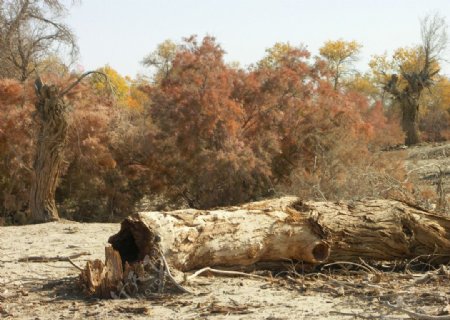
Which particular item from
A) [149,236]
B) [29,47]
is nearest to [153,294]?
[149,236]

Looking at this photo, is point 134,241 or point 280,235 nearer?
point 134,241

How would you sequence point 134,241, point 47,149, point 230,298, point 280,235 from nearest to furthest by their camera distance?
point 230,298 → point 134,241 → point 280,235 → point 47,149

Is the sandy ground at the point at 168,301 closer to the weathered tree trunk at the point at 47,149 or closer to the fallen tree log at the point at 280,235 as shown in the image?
the fallen tree log at the point at 280,235

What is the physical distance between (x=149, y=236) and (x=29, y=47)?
59.6 ft

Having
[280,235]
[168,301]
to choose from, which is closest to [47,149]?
[280,235]

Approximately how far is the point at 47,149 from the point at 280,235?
7961mm

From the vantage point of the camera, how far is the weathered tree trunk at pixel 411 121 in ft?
118


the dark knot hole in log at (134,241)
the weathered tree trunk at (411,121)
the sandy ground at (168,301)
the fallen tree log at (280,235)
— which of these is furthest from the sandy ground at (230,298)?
the weathered tree trunk at (411,121)

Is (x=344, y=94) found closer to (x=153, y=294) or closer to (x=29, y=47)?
(x=29, y=47)

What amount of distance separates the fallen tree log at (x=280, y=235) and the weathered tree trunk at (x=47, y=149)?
7153mm

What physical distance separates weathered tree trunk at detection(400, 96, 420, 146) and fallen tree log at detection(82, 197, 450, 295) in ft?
93.3

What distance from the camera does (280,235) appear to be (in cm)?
782

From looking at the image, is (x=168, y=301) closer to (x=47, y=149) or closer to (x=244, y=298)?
(x=244, y=298)

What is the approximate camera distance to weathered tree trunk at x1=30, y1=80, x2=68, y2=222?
552 inches
